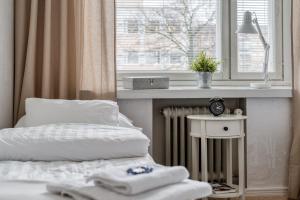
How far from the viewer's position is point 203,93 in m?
3.19

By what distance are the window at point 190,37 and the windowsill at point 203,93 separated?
0.94ft

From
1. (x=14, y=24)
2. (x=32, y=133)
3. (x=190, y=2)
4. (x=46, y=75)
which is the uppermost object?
(x=190, y=2)

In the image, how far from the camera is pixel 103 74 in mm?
3062

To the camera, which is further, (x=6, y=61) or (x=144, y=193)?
(x=6, y=61)

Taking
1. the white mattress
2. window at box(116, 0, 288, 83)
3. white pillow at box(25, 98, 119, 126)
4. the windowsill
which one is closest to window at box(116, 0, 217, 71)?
window at box(116, 0, 288, 83)

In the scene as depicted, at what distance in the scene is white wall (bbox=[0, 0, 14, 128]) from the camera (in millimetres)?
2820

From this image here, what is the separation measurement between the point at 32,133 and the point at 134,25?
4.89ft

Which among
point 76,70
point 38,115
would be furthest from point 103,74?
point 38,115

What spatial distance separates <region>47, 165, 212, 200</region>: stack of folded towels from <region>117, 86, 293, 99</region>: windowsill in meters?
1.58

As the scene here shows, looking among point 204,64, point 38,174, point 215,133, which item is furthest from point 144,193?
point 204,64

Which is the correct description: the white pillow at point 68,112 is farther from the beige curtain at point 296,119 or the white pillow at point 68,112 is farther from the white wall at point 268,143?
the beige curtain at point 296,119

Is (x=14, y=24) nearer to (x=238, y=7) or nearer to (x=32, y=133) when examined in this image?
(x=32, y=133)

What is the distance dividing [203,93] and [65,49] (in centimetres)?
102

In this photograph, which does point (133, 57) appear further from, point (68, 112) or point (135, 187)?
point (135, 187)
